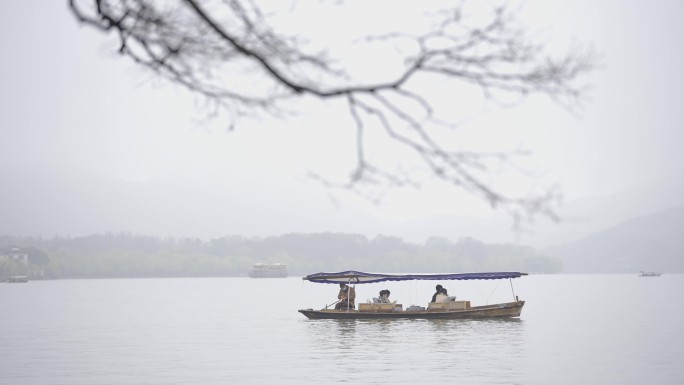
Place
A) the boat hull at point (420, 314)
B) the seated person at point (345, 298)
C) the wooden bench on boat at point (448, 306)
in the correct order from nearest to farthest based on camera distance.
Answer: the boat hull at point (420, 314) → the wooden bench on boat at point (448, 306) → the seated person at point (345, 298)

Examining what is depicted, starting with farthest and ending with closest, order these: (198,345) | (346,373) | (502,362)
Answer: (198,345) < (502,362) < (346,373)

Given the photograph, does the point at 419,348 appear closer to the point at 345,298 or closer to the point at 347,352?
the point at 347,352

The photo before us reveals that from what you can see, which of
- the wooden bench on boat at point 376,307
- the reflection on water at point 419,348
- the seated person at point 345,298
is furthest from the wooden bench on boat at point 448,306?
the seated person at point 345,298

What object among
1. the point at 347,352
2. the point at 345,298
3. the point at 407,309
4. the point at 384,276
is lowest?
the point at 347,352

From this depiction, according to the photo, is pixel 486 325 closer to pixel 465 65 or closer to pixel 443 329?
pixel 443 329

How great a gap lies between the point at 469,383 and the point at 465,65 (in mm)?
22768

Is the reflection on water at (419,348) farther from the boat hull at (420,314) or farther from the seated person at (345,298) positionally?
the seated person at (345,298)

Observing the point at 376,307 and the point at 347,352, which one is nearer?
the point at 347,352

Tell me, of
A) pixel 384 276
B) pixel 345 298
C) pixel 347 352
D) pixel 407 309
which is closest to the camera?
pixel 347 352

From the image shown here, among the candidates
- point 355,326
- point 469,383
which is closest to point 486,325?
point 355,326

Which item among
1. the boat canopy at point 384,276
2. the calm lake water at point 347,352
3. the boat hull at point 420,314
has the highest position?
the boat canopy at point 384,276

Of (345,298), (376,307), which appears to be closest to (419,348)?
(376,307)

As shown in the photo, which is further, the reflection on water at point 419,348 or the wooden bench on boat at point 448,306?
the wooden bench on boat at point 448,306

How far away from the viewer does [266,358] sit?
125ft
